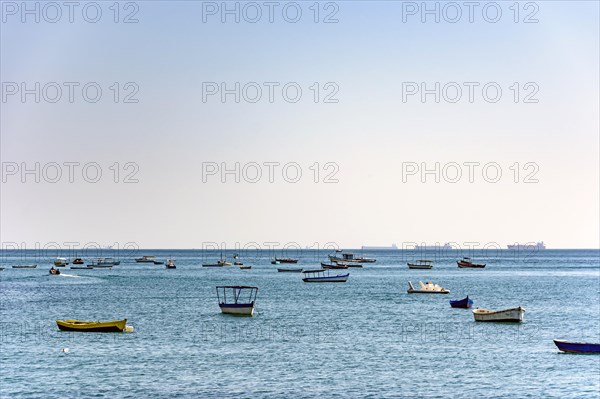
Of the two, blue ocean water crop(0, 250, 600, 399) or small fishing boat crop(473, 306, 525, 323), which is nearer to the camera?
blue ocean water crop(0, 250, 600, 399)

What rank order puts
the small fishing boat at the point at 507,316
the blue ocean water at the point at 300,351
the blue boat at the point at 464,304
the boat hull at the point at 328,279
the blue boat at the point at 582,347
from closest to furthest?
the blue ocean water at the point at 300,351 → the blue boat at the point at 582,347 → the small fishing boat at the point at 507,316 → the blue boat at the point at 464,304 → the boat hull at the point at 328,279


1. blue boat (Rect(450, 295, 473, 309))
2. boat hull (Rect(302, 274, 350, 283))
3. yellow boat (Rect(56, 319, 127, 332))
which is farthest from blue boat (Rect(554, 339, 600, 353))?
boat hull (Rect(302, 274, 350, 283))

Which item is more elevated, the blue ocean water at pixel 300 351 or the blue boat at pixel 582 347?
the blue boat at pixel 582 347

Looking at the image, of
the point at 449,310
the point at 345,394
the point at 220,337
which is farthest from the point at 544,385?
the point at 449,310

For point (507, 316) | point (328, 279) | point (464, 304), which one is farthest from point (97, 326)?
point (328, 279)

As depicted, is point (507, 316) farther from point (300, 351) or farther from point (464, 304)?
point (300, 351)

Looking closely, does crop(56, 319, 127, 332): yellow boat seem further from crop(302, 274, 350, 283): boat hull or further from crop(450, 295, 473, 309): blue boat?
crop(302, 274, 350, 283): boat hull

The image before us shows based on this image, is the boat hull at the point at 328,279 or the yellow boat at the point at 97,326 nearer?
the yellow boat at the point at 97,326

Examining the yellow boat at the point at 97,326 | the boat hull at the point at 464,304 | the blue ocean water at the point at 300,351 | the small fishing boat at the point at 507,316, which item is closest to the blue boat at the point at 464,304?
the boat hull at the point at 464,304

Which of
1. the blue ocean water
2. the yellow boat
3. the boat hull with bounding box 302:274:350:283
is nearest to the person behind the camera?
the blue ocean water

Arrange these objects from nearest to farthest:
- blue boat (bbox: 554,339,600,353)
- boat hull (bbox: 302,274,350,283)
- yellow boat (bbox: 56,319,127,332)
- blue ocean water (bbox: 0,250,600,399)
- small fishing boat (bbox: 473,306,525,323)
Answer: blue ocean water (bbox: 0,250,600,399), blue boat (bbox: 554,339,600,353), yellow boat (bbox: 56,319,127,332), small fishing boat (bbox: 473,306,525,323), boat hull (bbox: 302,274,350,283)

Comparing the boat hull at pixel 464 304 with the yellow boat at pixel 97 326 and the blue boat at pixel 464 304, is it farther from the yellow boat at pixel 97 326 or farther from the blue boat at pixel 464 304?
the yellow boat at pixel 97 326

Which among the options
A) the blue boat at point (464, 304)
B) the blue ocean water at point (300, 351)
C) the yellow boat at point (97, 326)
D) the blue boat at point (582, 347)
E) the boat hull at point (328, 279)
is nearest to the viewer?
the blue ocean water at point (300, 351)

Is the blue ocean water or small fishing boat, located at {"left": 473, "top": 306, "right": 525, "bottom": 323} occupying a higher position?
small fishing boat, located at {"left": 473, "top": 306, "right": 525, "bottom": 323}
